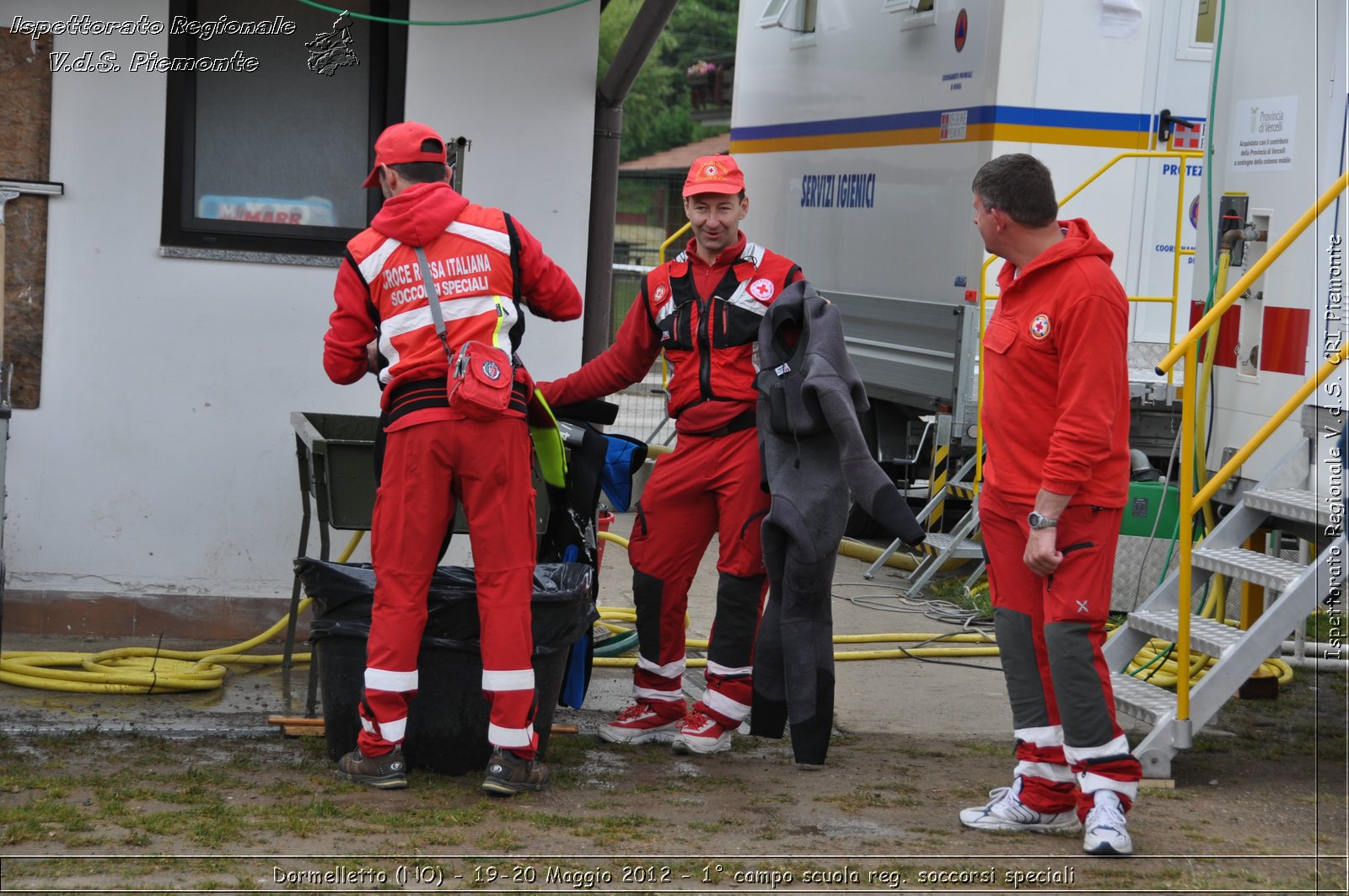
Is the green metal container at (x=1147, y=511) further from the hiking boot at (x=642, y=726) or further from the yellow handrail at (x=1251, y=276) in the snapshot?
the hiking boot at (x=642, y=726)

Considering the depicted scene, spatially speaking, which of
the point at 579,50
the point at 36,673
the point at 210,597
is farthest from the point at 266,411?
the point at 579,50

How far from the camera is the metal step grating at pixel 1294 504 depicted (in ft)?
15.9

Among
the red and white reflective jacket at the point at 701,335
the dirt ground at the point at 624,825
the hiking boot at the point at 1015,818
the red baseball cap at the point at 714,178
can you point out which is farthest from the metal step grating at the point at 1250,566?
the red baseball cap at the point at 714,178

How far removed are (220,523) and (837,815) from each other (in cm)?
290

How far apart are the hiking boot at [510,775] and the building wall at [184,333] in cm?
195

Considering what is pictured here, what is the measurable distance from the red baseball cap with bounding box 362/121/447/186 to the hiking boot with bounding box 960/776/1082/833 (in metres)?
2.45

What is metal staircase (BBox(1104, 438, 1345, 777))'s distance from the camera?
15.3 ft

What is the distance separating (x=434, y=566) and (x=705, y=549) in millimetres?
1042

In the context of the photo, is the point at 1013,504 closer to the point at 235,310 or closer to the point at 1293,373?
the point at 1293,373

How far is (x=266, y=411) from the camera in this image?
5816mm

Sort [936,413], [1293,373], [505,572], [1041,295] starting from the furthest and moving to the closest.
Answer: [936,413] → [1293,373] → [505,572] → [1041,295]

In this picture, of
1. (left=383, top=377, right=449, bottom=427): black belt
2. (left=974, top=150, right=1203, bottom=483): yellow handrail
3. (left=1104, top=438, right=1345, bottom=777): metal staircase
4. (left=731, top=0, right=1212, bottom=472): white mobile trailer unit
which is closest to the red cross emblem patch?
(left=383, top=377, right=449, bottom=427): black belt

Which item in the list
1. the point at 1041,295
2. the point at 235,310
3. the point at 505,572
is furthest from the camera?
the point at 235,310

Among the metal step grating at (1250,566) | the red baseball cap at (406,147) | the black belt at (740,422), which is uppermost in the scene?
the red baseball cap at (406,147)
